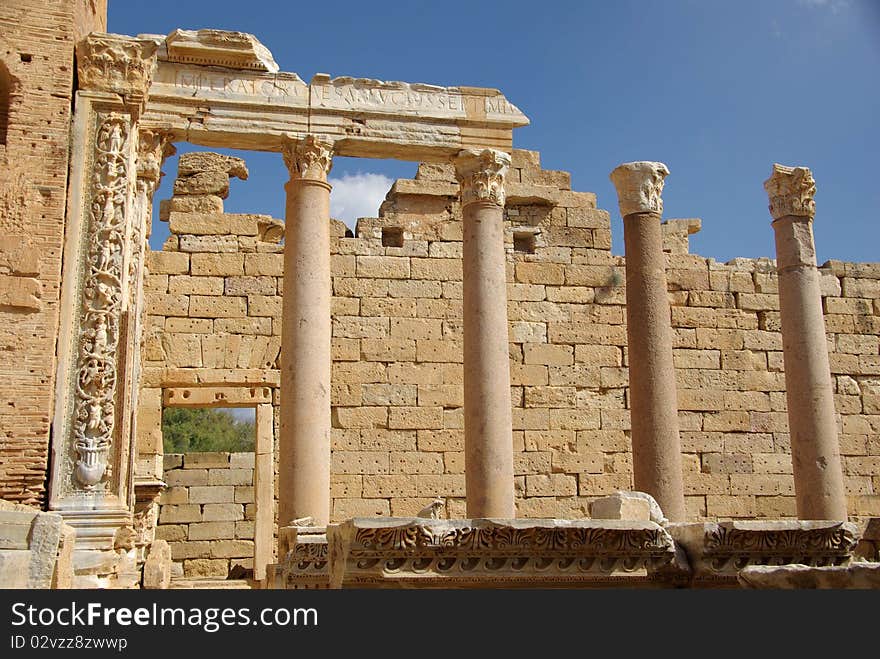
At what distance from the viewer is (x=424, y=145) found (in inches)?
509

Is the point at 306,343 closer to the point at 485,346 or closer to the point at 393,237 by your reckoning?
the point at 485,346

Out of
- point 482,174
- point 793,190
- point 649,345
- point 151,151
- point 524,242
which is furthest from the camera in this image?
point 524,242

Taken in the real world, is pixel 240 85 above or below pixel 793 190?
above

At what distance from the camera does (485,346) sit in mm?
12336

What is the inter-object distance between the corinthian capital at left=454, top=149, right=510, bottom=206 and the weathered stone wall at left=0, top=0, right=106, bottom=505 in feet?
16.0

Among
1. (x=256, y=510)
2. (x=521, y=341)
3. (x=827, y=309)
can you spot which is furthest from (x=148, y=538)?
(x=827, y=309)

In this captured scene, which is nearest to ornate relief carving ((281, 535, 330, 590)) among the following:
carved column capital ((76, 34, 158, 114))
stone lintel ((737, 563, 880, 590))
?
stone lintel ((737, 563, 880, 590))

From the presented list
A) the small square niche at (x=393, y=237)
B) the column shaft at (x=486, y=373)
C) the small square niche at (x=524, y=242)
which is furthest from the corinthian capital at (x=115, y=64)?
the small square niche at (x=524, y=242)

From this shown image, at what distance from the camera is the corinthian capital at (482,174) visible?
12.9m

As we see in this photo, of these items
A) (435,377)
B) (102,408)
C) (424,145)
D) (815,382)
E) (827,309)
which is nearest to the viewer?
(102,408)

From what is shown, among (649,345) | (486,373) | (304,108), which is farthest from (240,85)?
(649,345)

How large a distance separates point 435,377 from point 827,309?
7085 mm

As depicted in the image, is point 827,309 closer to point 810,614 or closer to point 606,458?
point 606,458

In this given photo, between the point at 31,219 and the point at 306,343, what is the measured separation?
3.38 m
